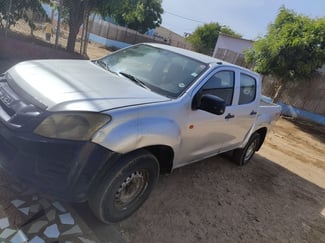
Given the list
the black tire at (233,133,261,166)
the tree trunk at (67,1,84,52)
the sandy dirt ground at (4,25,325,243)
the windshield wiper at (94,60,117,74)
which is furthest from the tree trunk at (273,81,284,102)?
the windshield wiper at (94,60,117,74)

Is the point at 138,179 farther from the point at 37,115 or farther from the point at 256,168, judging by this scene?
the point at 256,168

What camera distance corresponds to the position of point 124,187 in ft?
9.94

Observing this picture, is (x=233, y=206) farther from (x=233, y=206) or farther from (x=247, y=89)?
(x=247, y=89)

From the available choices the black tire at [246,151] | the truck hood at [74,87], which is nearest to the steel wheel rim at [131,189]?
the truck hood at [74,87]

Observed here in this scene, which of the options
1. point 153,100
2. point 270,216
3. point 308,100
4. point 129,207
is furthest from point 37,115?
point 308,100

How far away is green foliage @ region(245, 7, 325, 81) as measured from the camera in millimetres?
11273

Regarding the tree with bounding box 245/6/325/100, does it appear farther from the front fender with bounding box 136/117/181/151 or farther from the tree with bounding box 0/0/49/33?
the front fender with bounding box 136/117/181/151

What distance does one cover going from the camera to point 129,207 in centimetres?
322

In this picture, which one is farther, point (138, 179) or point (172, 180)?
point (172, 180)

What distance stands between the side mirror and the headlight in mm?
1334

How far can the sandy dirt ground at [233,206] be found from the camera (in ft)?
11.2

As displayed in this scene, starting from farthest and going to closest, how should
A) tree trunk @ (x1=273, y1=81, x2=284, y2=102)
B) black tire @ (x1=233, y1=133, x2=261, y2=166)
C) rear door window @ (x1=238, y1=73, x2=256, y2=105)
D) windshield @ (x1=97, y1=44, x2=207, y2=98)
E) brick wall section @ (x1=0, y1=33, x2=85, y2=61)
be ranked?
tree trunk @ (x1=273, y1=81, x2=284, y2=102), brick wall section @ (x1=0, y1=33, x2=85, y2=61), black tire @ (x1=233, y1=133, x2=261, y2=166), rear door window @ (x1=238, y1=73, x2=256, y2=105), windshield @ (x1=97, y1=44, x2=207, y2=98)

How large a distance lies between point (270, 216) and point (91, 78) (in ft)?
10.2

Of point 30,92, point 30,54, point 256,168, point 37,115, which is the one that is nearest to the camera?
point 37,115
